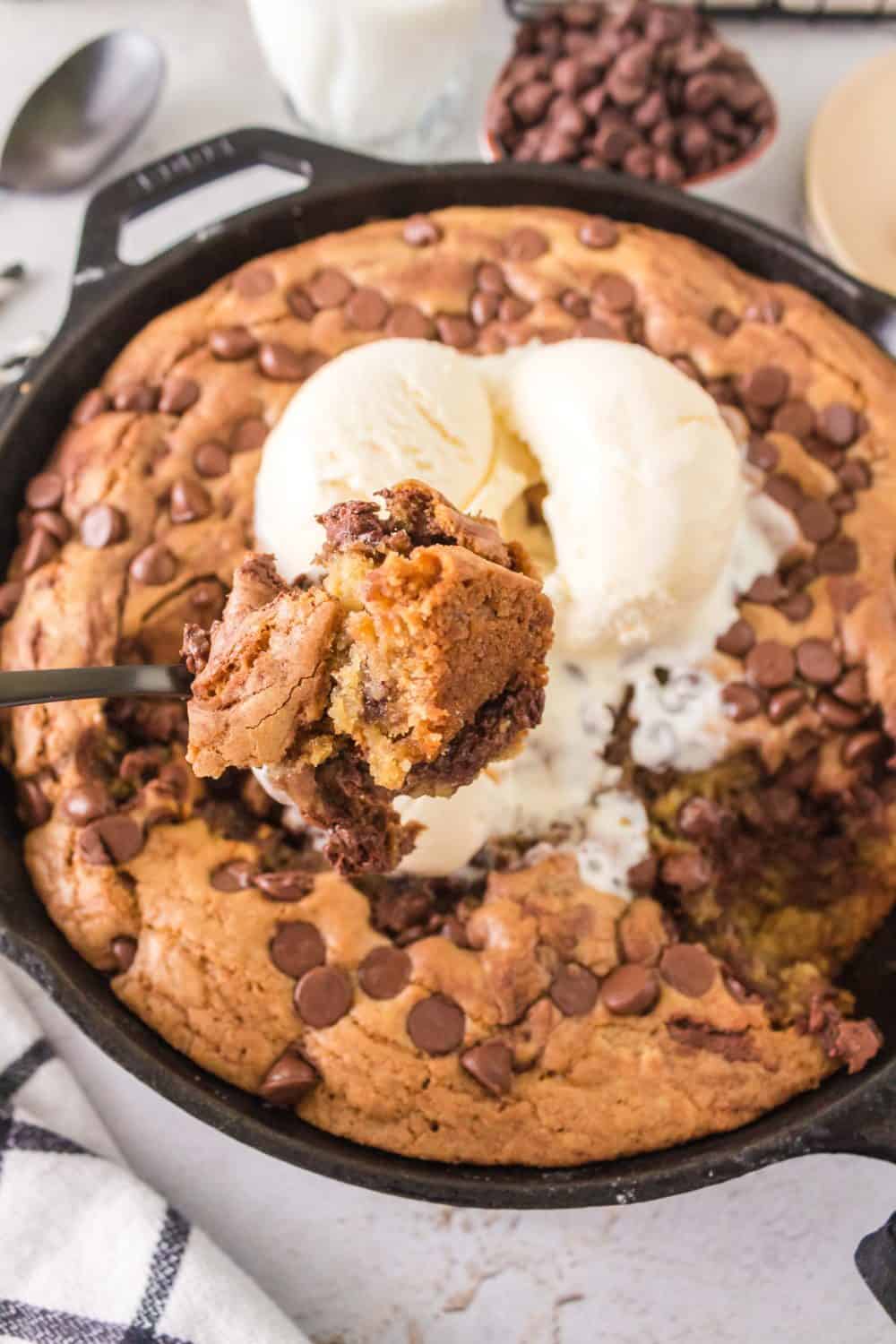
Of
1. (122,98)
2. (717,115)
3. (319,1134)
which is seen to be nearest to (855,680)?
(319,1134)

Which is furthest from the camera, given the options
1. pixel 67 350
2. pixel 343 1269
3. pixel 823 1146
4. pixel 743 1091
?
pixel 67 350

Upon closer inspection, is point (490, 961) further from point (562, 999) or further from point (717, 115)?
point (717, 115)

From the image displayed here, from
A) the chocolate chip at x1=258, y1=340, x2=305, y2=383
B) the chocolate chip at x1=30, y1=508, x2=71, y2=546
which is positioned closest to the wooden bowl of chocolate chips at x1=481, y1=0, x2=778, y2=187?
the chocolate chip at x1=258, y1=340, x2=305, y2=383

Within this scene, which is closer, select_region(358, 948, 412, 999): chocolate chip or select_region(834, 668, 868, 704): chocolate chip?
select_region(358, 948, 412, 999): chocolate chip

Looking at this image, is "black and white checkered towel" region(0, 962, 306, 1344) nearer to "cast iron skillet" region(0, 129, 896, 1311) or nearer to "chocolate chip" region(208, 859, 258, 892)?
"cast iron skillet" region(0, 129, 896, 1311)

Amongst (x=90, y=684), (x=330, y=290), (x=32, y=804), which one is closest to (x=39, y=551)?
(x=32, y=804)

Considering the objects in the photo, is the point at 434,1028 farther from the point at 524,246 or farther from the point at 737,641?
the point at 524,246
